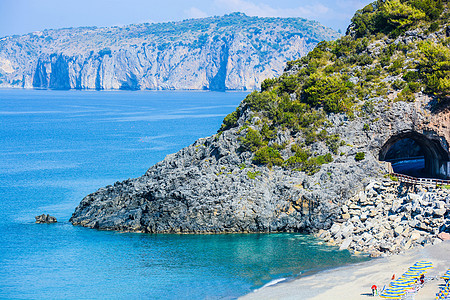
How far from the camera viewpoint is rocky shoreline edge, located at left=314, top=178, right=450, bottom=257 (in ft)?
168

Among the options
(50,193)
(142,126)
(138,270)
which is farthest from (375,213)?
(142,126)

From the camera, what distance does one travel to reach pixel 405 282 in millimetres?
39562

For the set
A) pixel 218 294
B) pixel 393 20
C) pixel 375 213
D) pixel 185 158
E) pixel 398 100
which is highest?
pixel 393 20

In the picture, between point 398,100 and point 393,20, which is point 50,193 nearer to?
point 398,100

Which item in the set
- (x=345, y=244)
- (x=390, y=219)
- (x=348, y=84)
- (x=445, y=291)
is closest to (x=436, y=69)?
(x=348, y=84)

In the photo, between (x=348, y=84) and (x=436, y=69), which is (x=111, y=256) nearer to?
(x=348, y=84)

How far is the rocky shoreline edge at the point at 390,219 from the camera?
5119 cm

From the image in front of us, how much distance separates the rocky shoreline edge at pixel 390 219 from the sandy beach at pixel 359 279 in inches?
80.1

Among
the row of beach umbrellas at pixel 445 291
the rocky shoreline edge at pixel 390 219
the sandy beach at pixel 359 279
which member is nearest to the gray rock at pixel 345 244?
the rocky shoreline edge at pixel 390 219

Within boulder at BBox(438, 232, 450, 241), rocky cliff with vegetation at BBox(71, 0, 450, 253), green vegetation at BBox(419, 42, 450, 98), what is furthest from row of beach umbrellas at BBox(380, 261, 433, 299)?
green vegetation at BBox(419, 42, 450, 98)

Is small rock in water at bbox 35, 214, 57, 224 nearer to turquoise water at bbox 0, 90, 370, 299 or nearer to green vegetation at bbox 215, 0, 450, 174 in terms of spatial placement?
turquoise water at bbox 0, 90, 370, 299

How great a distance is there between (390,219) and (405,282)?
53.8ft

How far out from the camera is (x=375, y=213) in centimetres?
5753

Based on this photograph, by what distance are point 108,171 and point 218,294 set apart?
176 ft
